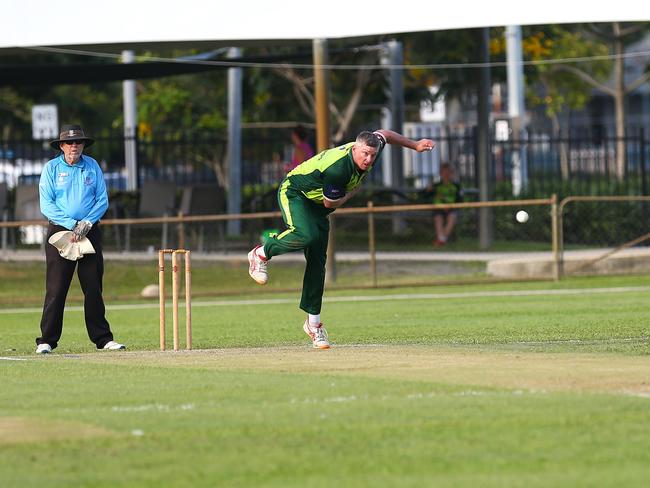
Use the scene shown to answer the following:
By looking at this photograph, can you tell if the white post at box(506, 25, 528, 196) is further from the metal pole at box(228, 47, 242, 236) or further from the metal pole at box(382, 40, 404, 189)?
the metal pole at box(228, 47, 242, 236)

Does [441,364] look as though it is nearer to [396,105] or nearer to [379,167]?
[396,105]

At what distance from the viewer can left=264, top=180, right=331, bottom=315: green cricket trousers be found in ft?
42.5

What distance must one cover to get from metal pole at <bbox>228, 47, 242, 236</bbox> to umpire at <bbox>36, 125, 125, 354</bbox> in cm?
1554

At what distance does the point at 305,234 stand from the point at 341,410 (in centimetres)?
403

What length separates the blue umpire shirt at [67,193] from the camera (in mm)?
13578

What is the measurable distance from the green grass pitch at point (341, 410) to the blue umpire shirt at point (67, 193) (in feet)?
3.91

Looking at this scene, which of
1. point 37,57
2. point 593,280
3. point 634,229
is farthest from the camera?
point 37,57

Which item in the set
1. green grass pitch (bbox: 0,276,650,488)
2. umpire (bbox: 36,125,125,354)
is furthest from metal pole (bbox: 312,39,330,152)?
umpire (bbox: 36,125,125,354)

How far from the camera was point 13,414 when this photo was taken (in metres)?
9.18

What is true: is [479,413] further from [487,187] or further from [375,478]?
[487,187]

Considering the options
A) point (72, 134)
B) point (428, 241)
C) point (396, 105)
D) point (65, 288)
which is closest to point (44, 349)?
point (65, 288)

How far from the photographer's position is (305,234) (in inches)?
508

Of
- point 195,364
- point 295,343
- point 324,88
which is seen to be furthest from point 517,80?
point 195,364

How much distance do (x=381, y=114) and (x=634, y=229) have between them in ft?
39.5
